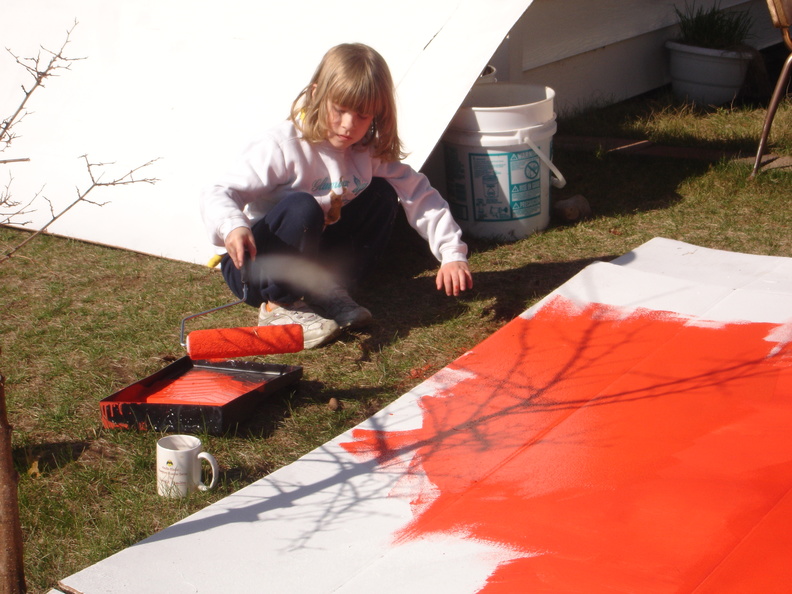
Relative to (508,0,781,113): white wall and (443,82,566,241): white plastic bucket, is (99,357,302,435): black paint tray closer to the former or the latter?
(443,82,566,241): white plastic bucket

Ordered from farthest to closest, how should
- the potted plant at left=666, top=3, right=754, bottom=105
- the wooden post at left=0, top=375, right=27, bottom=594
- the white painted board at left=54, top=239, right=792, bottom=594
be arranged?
the potted plant at left=666, top=3, right=754, bottom=105 < the white painted board at left=54, top=239, right=792, bottom=594 < the wooden post at left=0, top=375, right=27, bottom=594

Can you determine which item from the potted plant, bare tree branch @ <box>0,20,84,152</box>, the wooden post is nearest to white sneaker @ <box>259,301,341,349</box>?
bare tree branch @ <box>0,20,84,152</box>

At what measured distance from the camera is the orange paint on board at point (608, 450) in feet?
5.10

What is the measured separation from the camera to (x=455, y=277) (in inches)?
101

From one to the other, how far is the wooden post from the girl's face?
Answer: 138cm

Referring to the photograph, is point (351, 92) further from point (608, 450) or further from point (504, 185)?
point (608, 450)

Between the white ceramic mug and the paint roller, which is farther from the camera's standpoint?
the paint roller

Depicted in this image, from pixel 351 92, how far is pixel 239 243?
21.6 inches

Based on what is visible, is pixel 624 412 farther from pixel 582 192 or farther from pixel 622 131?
pixel 622 131

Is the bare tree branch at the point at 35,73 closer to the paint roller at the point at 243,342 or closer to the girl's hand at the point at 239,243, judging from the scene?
the girl's hand at the point at 239,243

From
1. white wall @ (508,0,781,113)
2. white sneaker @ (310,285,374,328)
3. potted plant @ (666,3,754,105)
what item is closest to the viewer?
white sneaker @ (310,285,374,328)

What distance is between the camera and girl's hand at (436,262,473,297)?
8.36 ft

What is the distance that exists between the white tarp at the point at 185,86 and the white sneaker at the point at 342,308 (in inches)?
25.2

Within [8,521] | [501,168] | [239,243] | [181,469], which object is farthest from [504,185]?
[8,521]
